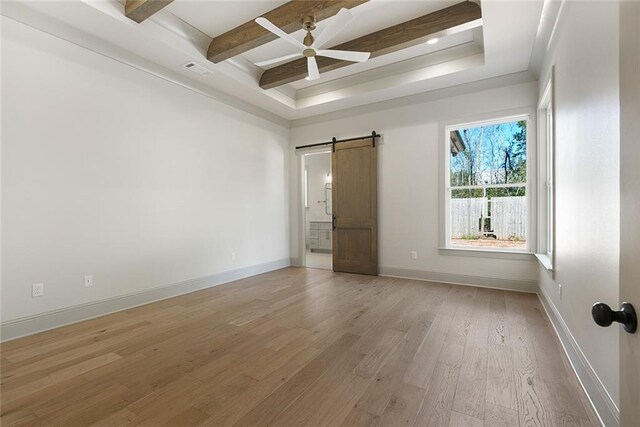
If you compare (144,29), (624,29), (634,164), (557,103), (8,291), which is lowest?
(8,291)

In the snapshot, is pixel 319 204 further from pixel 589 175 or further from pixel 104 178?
pixel 589 175

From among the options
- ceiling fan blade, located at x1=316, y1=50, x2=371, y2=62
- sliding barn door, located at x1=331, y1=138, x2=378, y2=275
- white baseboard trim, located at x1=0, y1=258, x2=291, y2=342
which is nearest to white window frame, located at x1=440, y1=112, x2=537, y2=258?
sliding barn door, located at x1=331, y1=138, x2=378, y2=275

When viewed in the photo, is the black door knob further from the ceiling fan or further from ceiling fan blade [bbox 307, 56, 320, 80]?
ceiling fan blade [bbox 307, 56, 320, 80]

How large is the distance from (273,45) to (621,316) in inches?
173

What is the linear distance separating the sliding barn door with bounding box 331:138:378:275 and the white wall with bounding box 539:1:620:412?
9.13 ft

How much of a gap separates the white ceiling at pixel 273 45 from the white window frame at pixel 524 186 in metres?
0.61

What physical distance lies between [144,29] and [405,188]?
4.11 meters

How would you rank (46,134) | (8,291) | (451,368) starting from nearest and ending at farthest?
(451,368), (8,291), (46,134)

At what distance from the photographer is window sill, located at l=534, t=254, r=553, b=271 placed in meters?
3.02

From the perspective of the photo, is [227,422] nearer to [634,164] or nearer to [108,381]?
[108,381]

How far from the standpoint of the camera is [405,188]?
490 centimetres

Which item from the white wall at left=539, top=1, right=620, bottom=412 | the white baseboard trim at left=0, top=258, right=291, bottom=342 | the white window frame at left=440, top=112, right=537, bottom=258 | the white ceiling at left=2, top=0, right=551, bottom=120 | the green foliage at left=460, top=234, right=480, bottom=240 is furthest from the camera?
the green foliage at left=460, top=234, right=480, bottom=240

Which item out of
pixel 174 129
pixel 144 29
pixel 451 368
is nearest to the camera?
pixel 451 368

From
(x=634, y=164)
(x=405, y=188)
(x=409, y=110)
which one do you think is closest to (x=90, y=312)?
(x=634, y=164)
